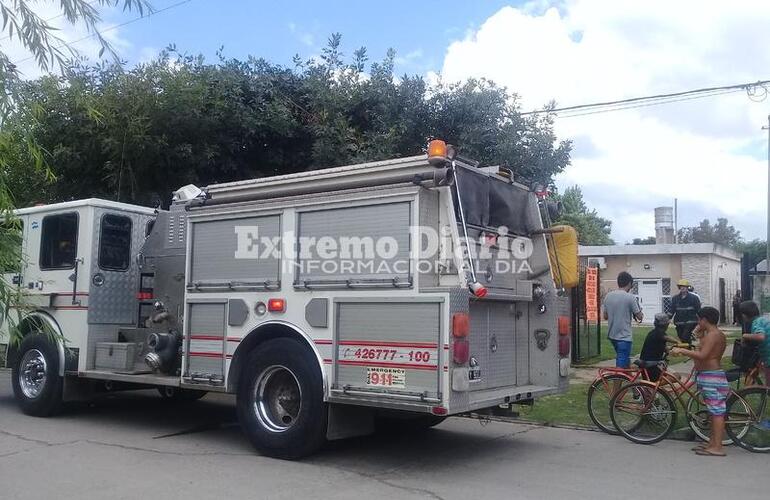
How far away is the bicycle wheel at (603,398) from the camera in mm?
8984

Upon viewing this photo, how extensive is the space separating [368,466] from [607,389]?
3426 millimetres

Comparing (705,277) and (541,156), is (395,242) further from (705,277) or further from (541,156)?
(705,277)

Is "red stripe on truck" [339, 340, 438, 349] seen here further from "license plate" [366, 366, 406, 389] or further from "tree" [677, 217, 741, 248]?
"tree" [677, 217, 741, 248]

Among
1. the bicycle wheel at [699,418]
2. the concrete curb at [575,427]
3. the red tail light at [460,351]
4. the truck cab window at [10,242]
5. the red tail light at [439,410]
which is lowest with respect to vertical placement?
the concrete curb at [575,427]

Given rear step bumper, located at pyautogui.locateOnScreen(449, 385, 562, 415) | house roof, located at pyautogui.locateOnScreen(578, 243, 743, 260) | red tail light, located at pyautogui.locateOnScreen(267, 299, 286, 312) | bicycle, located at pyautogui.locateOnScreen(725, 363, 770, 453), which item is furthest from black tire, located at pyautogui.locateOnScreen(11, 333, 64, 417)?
house roof, located at pyautogui.locateOnScreen(578, 243, 743, 260)

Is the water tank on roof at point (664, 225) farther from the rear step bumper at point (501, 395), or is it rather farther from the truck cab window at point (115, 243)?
the truck cab window at point (115, 243)

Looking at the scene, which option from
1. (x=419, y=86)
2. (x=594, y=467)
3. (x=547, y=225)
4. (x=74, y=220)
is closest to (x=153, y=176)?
(x=74, y=220)

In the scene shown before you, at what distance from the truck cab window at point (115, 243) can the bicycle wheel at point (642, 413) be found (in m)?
6.46

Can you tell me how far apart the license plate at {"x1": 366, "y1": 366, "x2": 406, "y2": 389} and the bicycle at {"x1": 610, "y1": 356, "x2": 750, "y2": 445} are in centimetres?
326

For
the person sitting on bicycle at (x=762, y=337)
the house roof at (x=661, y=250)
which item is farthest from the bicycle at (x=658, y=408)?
the house roof at (x=661, y=250)

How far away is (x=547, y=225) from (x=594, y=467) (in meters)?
2.85

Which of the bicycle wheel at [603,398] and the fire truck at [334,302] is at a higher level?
the fire truck at [334,302]

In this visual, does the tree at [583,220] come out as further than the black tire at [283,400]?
Yes

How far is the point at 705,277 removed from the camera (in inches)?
1262
